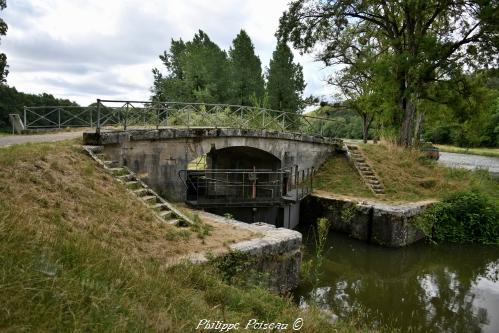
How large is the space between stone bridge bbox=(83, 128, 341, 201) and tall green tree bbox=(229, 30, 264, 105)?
18547 mm

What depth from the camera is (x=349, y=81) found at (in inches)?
1136

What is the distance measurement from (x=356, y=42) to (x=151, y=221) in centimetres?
1988

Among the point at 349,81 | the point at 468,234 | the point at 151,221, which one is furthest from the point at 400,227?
the point at 349,81

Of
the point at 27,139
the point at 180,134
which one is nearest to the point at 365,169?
the point at 180,134

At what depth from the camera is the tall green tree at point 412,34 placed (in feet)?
53.8

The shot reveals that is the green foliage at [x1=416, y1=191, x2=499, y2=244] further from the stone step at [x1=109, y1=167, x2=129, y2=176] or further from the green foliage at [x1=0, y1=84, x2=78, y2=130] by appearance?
the green foliage at [x1=0, y1=84, x2=78, y2=130]

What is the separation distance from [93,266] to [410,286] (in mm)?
8605

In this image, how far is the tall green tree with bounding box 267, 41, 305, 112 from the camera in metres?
32.9

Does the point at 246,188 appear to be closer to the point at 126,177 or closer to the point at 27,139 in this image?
the point at 126,177

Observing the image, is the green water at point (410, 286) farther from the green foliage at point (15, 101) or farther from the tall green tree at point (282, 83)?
the green foliage at point (15, 101)

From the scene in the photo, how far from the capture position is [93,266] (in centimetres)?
378

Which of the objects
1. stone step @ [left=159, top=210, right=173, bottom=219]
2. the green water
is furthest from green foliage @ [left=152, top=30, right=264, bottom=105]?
stone step @ [left=159, top=210, right=173, bottom=219]

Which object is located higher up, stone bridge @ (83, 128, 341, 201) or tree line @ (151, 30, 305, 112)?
tree line @ (151, 30, 305, 112)

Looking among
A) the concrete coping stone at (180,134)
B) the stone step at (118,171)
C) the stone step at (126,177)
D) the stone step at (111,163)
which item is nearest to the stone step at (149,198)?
the stone step at (126,177)
